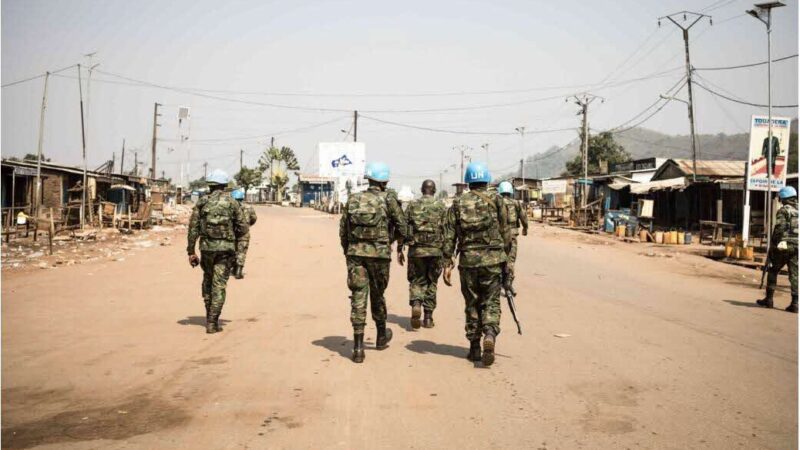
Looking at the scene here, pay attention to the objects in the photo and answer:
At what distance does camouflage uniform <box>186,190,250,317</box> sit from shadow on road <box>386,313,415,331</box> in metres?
2.23

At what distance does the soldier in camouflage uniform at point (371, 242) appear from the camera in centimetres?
618

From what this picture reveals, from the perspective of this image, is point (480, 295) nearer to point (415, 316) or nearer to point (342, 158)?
point (415, 316)

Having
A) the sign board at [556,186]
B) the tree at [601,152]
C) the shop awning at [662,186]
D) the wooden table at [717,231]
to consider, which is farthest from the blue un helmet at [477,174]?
the tree at [601,152]

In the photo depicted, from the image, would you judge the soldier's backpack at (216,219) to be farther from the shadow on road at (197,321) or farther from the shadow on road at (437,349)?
the shadow on road at (437,349)

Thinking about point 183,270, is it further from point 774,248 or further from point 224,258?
point 774,248

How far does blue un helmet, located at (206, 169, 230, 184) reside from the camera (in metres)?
7.67

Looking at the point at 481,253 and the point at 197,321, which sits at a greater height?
the point at 481,253

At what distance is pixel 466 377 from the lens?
211 inches

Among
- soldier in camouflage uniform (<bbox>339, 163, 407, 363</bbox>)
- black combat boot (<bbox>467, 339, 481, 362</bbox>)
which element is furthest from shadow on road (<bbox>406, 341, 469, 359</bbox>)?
soldier in camouflage uniform (<bbox>339, 163, 407, 363</bbox>)

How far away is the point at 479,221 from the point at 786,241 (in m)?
5.92

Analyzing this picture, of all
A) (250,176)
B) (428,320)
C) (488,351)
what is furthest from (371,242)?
(250,176)

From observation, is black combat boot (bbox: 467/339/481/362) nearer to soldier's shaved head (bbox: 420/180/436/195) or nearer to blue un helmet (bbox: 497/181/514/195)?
soldier's shaved head (bbox: 420/180/436/195)

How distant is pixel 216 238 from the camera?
7402 mm

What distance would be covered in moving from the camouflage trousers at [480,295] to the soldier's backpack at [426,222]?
1723 mm
